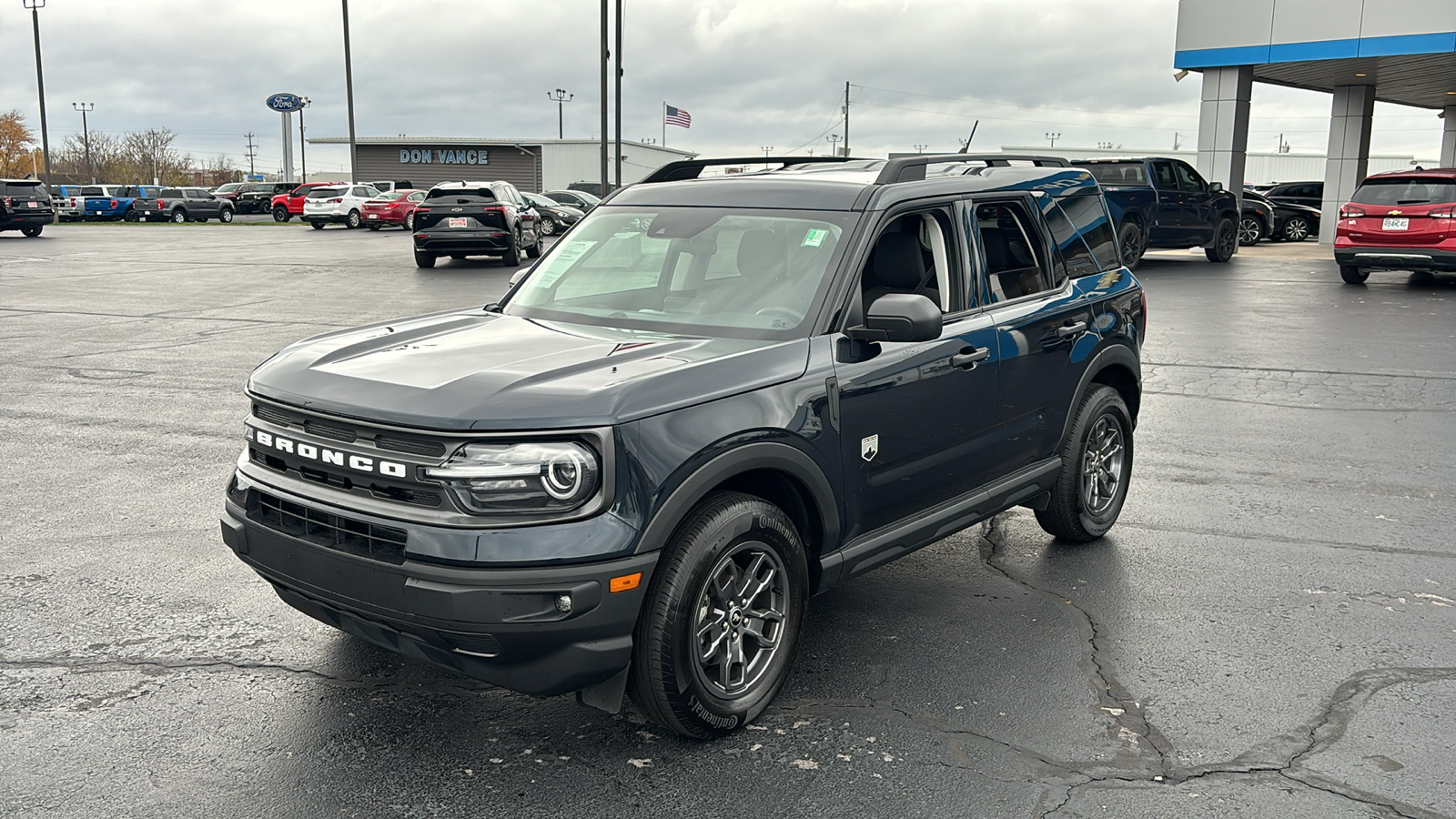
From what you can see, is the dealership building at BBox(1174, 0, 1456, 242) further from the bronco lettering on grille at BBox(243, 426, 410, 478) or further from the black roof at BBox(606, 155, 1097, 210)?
the bronco lettering on grille at BBox(243, 426, 410, 478)

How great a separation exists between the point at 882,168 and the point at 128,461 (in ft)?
16.9

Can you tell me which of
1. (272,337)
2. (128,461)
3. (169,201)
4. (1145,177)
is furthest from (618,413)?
(169,201)

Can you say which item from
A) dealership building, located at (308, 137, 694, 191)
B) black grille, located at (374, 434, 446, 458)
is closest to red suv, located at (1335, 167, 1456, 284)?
black grille, located at (374, 434, 446, 458)

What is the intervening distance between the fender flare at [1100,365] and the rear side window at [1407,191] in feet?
46.6

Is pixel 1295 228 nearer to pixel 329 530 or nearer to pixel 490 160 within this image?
pixel 329 530

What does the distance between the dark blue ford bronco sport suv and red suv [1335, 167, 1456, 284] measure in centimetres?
1482

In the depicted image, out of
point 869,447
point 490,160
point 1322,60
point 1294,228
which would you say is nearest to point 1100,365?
point 869,447

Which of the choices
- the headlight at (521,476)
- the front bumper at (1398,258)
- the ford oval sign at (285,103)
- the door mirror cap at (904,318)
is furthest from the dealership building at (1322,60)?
the ford oval sign at (285,103)

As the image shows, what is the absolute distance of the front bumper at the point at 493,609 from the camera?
10.9 feet

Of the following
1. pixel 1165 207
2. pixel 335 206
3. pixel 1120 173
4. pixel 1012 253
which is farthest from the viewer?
pixel 335 206

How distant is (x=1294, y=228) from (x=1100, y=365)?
30.6 m

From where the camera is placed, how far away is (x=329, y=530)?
371cm

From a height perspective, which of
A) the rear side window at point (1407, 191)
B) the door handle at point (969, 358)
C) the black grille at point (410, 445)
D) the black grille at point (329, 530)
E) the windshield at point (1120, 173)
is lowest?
the black grille at point (329, 530)

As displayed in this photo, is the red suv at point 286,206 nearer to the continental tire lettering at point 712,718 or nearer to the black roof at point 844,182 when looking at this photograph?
the black roof at point 844,182
